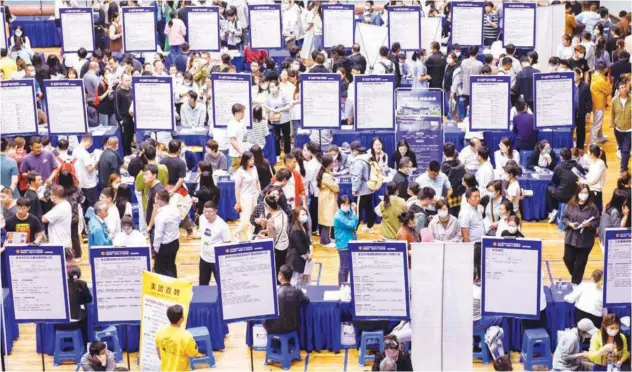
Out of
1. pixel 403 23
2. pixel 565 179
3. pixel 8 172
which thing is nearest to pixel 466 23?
Answer: pixel 403 23

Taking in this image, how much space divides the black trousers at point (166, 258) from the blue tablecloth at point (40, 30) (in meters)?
15.7

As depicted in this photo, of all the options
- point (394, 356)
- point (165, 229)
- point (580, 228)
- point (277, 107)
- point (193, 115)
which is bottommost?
point (394, 356)

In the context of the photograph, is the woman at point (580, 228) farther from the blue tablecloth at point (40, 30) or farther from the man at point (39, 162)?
the blue tablecloth at point (40, 30)

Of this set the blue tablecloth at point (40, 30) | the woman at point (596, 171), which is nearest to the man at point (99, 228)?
the woman at point (596, 171)

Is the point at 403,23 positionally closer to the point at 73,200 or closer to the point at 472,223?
the point at 472,223

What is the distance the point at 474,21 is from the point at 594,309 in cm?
1107

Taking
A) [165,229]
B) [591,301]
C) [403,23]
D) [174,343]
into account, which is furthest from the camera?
[403,23]

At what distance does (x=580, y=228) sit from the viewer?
556 inches

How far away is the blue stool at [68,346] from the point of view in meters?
13.3

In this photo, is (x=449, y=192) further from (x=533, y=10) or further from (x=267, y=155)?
(x=533, y=10)

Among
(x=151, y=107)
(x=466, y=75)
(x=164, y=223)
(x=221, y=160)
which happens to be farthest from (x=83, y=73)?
(x=164, y=223)

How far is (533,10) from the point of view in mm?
22672

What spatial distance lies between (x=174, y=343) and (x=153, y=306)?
79 cm

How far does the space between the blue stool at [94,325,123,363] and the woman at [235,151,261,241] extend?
315 centimetres
